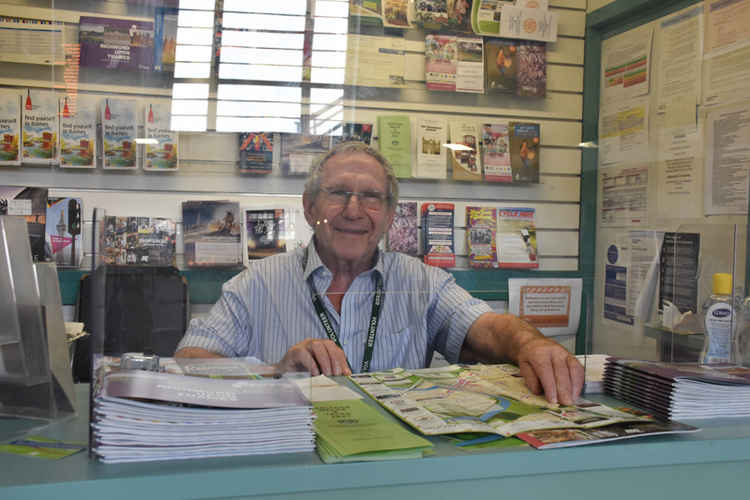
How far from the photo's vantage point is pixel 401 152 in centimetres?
165

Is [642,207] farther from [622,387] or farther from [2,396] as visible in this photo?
[2,396]

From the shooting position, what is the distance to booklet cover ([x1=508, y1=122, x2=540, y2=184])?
70.1 inches

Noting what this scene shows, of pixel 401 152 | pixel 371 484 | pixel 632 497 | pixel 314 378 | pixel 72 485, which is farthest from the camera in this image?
pixel 401 152

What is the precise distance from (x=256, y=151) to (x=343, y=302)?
0.42 m

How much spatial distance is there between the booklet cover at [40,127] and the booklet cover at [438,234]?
37.3 inches

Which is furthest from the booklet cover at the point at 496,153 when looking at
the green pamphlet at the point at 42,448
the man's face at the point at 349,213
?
the green pamphlet at the point at 42,448

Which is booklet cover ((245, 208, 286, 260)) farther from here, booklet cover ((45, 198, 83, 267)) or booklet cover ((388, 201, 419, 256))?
booklet cover ((45, 198, 83, 267))

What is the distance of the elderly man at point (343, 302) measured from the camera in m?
1.42

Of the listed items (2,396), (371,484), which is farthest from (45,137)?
(371,484)

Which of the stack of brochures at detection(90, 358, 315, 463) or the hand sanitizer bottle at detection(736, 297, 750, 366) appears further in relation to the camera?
the hand sanitizer bottle at detection(736, 297, 750, 366)

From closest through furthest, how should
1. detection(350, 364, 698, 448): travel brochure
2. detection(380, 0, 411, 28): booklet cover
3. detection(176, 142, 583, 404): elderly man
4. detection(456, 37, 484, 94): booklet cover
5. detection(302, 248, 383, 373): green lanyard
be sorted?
detection(350, 364, 698, 448): travel brochure
detection(176, 142, 583, 404): elderly man
detection(302, 248, 383, 373): green lanyard
detection(380, 0, 411, 28): booklet cover
detection(456, 37, 484, 94): booklet cover

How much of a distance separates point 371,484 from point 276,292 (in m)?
0.71

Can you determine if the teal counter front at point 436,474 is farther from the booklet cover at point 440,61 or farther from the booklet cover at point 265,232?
the booklet cover at point 440,61

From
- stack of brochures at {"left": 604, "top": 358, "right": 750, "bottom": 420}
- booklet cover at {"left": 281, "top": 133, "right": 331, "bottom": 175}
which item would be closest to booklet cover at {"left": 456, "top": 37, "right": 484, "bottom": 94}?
booklet cover at {"left": 281, "top": 133, "right": 331, "bottom": 175}
